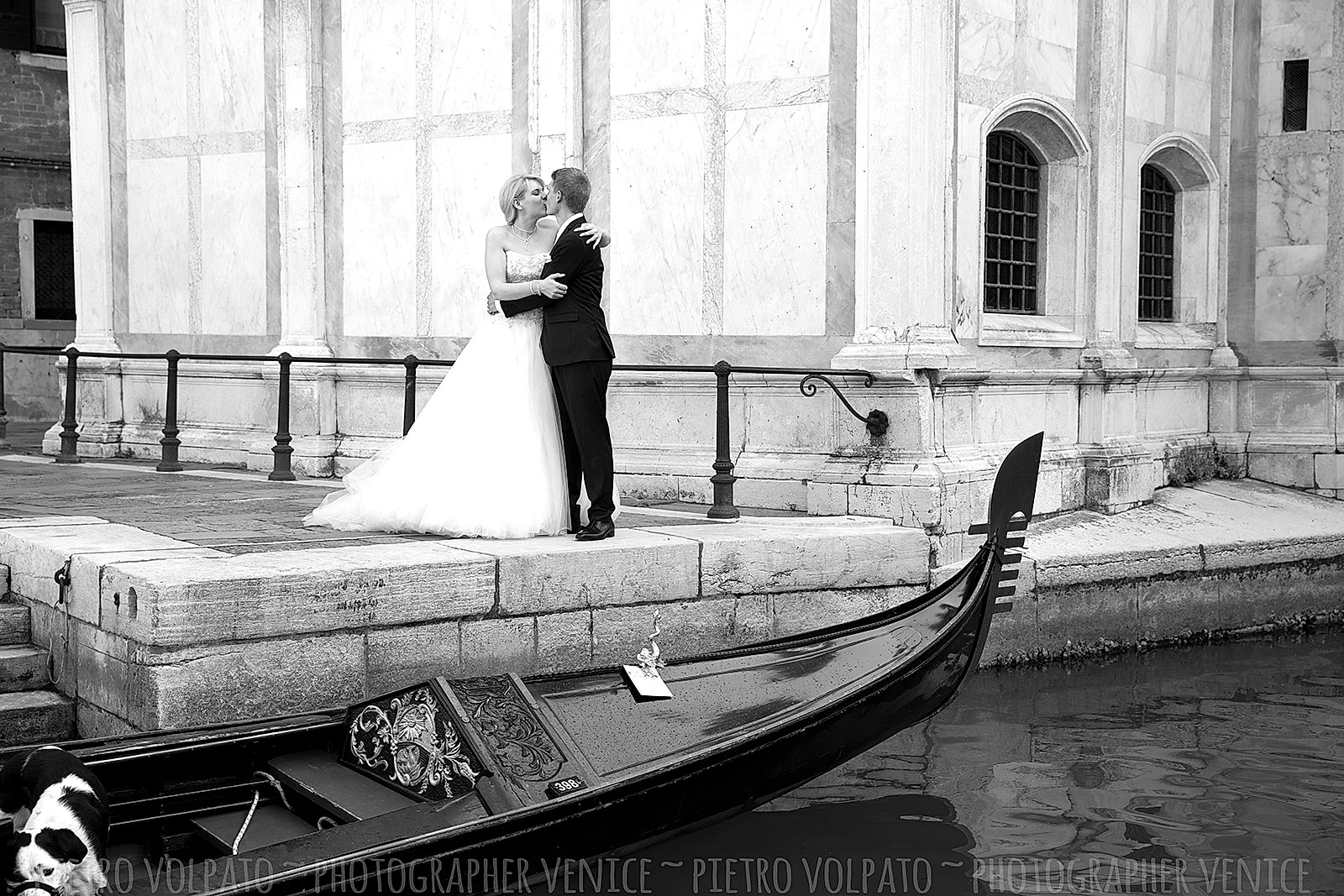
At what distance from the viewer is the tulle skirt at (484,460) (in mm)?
6625

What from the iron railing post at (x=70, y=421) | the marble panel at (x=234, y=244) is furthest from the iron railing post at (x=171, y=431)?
the iron railing post at (x=70, y=421)

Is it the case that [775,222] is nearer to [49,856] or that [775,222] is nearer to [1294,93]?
[1294,93]

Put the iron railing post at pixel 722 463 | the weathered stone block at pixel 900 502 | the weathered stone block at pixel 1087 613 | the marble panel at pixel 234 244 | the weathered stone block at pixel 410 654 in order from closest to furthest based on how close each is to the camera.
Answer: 1. the weathered stone block at pixel 410 654
2. the iron railing post at pixel 722 463
3. the weathered stone block at pixel 900 502
4. the weathered stone block at pixel 1087 613
5. the marble panel at pixel 234 244

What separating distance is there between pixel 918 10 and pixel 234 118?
17.0ft

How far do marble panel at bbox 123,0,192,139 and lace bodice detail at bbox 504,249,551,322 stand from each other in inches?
210

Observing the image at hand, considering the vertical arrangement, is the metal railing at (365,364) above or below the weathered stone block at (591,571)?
above

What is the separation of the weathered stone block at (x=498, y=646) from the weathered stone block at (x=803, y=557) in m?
0.95

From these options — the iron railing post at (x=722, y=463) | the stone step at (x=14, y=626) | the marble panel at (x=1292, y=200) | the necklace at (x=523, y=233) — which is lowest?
the stone step at (x=14, y=626)

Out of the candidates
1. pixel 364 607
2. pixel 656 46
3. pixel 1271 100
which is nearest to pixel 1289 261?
pixel 1271 100

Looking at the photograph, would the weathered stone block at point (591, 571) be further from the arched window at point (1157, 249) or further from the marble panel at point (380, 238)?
the arched window at point (1157, 249)

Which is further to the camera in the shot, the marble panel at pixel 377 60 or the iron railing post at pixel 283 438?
the marble panel at pixel 377 60

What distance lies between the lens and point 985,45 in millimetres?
8609

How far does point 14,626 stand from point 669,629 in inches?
107

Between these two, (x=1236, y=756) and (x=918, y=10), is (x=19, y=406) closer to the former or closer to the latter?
(x=918, y=10)
